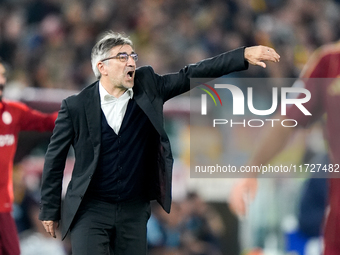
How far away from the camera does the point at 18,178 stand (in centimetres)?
564

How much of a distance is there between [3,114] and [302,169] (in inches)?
118

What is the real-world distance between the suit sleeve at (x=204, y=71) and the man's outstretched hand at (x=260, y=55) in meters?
0.04

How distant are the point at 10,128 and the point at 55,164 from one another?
3.82ft

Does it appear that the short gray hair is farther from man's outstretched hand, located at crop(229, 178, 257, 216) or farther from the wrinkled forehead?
man's outstretched hand, located at crop(229, 178, 257, 216)

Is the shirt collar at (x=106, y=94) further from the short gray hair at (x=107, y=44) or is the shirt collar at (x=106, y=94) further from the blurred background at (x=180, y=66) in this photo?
the blurred background at (x=180, y=66)

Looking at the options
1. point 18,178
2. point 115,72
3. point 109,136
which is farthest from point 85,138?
point 18,178

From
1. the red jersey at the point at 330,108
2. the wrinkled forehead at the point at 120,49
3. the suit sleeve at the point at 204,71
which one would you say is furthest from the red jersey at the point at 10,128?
the red jersey at the point at 330,108

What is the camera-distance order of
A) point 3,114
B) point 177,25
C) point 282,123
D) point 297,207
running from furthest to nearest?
1. point 177,25
2. point 297,207
3. point 3,114
4. point 282,123

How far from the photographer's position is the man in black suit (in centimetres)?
331

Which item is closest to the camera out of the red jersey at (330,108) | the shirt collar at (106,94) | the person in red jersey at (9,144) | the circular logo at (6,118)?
the red jersey at (330,108)

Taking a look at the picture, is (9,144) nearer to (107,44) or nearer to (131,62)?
(107,44)

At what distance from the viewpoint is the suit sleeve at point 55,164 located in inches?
130

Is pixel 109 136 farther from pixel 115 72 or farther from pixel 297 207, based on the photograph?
pixel 297 207

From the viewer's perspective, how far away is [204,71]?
3.39 meters
